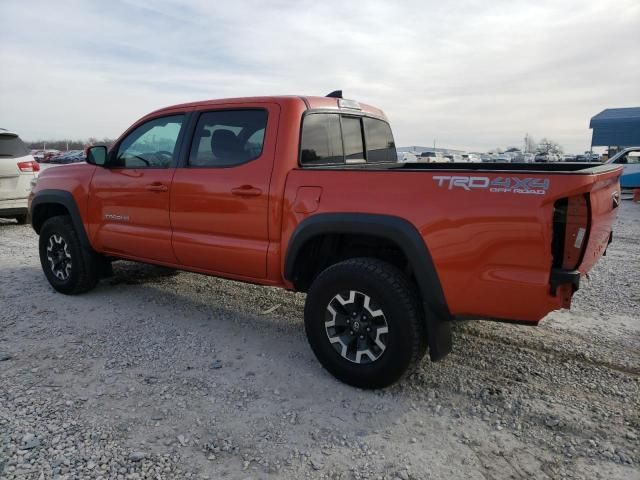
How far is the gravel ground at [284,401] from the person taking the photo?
8.05 feet

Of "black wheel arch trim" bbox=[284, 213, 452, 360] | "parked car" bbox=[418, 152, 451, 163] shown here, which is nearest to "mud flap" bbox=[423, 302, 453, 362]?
"black wheel arch trim" bbox=[284, 213, 452, 360]

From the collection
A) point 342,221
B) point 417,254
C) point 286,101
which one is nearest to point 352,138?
point 286,101

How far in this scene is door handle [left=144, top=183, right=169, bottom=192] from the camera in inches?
166

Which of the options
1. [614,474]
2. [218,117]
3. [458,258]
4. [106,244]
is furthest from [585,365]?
[106,244]

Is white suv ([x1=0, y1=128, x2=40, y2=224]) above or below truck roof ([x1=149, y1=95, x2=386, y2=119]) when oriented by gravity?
below

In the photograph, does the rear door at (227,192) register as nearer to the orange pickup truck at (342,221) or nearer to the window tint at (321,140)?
the orange pickup truck at (342,221)

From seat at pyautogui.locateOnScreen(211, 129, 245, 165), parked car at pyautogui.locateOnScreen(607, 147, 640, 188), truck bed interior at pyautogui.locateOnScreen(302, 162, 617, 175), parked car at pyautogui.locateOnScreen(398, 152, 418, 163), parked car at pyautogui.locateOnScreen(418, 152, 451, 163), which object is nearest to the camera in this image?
truck bed interior at pyautogui.locateOnScreen(302, 162, 617, 175)

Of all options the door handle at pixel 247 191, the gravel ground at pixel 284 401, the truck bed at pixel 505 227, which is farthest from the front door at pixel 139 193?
the truck bed at pixel 505 227

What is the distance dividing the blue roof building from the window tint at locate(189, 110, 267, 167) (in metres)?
42.2

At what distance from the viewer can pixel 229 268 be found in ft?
12.7

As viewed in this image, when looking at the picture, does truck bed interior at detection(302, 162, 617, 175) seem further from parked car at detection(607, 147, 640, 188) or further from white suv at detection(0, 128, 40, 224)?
parked car at detection(607, 147, 640, 188)

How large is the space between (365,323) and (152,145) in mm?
2729

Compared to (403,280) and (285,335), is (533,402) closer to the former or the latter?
(403,280)

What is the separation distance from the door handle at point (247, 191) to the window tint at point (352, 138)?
95cm
